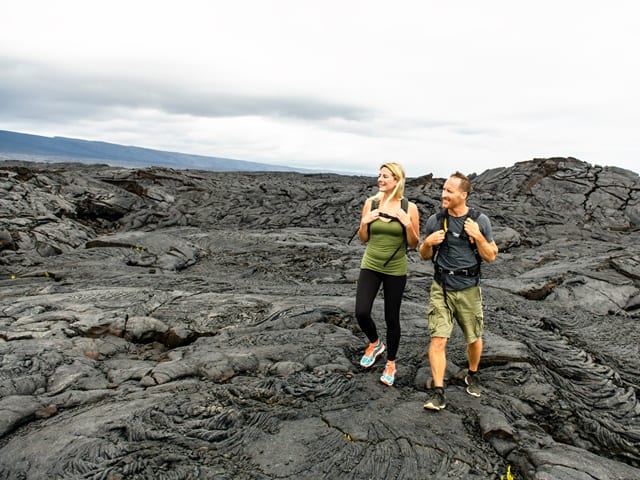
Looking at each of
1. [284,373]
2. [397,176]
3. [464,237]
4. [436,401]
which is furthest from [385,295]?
[284,373]

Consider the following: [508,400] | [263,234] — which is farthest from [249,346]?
[263,234]

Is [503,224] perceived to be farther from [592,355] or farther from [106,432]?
[106,432]

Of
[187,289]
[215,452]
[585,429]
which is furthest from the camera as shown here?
[187,289]

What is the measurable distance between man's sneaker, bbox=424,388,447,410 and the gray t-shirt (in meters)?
1.22

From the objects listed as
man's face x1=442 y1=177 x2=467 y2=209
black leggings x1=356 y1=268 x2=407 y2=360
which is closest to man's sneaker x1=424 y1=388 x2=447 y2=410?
black leggings x1=356 y1=268 x2=407 y2=360

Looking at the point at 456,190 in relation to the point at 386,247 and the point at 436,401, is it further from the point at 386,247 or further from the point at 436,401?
the point at 436,401

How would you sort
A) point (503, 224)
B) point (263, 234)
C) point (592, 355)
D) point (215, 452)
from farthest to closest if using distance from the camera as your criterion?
point (503, 224) < point (263, 234) < point (592, 355) < point (215, 452)

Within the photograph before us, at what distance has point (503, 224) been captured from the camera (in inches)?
844

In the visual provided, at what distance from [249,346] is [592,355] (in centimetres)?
576

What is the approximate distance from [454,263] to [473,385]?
65.3 inches

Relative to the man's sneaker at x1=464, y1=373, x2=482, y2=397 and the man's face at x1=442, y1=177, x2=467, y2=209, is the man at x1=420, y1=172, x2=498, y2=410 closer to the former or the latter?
the man's face at x1=442, y1=177, x2=467, y2=209

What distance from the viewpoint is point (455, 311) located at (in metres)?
5.27

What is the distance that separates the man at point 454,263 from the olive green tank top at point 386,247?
1.06 ft

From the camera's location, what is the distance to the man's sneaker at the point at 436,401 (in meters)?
5.05
